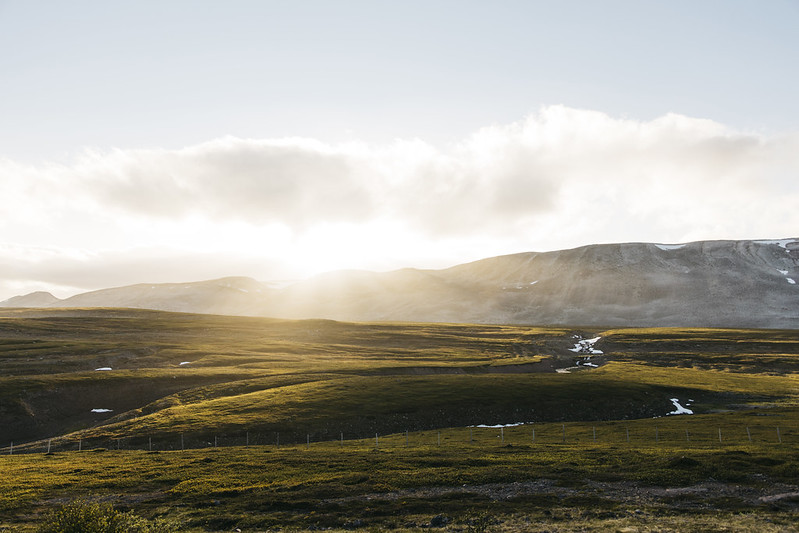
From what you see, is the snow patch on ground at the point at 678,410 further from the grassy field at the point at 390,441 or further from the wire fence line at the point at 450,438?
the wire fence line at the point at 450,438

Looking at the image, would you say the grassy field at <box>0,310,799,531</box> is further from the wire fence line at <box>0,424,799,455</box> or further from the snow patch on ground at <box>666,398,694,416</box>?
the snow patch on ground at <box>666,398,694,416</box>

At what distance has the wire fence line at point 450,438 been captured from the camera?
55781 millimetres

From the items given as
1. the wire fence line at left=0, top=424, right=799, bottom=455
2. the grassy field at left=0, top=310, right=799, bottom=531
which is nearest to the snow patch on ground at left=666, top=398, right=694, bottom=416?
the grassy field at left=0, top=310, right=799, bottom=531

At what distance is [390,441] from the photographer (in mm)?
61344

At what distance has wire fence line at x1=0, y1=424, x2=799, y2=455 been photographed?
2196 inches

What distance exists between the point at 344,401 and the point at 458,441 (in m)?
27.9

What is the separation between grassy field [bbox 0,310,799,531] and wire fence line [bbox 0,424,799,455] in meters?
0.36

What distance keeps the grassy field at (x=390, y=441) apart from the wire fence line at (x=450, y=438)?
36 cm

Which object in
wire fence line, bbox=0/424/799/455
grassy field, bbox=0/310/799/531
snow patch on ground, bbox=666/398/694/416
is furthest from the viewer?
snow patch on ground, bbox=666/398/694/416

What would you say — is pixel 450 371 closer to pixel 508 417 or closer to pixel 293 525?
pixel 508 417

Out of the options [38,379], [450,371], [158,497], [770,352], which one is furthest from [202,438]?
[770,352]

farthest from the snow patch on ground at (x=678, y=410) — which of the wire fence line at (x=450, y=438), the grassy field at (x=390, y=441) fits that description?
the wire fence line at (x=450, y=438)

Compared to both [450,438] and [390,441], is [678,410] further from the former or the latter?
[390,441]

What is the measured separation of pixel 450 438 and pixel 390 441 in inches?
318
